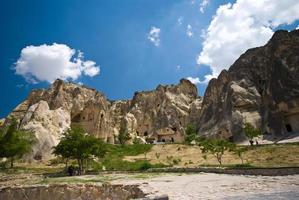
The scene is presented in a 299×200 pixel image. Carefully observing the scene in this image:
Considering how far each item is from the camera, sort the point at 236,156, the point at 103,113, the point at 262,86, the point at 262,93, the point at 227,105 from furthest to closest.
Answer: the point at 103,113 → the point at 227,105 → the point at 262,86 → the point at 262,93 → the point at 236,156

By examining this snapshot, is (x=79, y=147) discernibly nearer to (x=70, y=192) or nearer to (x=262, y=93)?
(x=70, y=192)

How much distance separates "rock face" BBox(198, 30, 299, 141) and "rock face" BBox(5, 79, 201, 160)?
74.9 ft

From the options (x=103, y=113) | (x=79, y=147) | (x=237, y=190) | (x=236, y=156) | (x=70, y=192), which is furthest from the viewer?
(x=103, y=113)

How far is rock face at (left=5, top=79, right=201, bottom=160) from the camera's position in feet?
186

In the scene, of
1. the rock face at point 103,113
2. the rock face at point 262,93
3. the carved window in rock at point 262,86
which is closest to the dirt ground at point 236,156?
the rock face at point 262,93

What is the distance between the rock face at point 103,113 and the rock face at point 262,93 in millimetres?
22826

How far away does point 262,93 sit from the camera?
2462 inches

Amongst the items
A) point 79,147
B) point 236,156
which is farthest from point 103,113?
point 236,156

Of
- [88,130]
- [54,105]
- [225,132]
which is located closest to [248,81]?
[225,132]

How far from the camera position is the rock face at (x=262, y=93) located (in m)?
56.3

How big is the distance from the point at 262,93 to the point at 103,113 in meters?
36.7

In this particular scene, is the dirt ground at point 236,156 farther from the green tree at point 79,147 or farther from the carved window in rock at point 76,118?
the carved window in rock at point 76,118

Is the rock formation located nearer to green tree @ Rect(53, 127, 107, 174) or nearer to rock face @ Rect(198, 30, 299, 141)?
rock face @ Rect(198, 30, 299, 141)

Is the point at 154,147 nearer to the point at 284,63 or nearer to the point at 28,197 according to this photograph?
the point at 284,63
